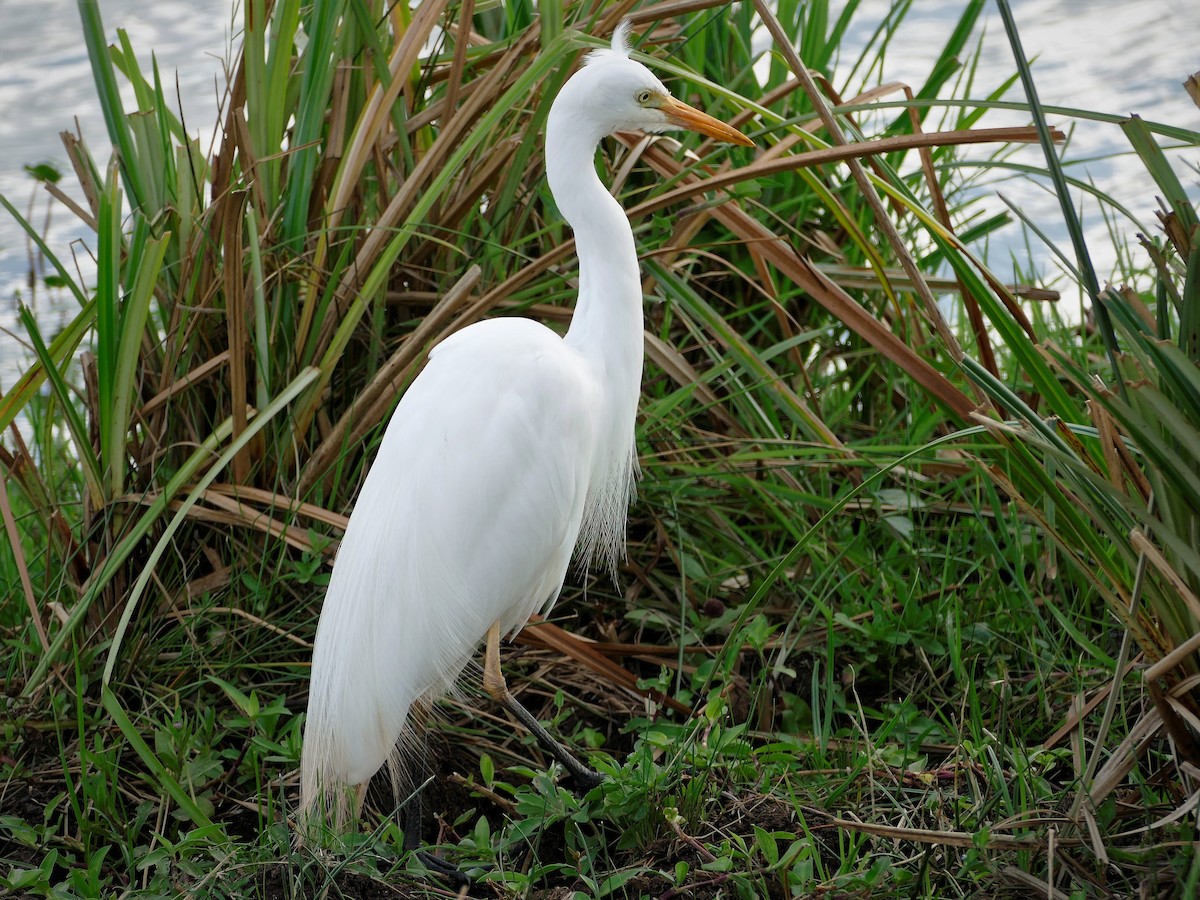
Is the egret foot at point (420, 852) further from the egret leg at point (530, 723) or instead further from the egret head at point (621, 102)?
the egret head at point (621, 102)

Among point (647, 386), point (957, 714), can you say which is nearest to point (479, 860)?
point (957, 714)

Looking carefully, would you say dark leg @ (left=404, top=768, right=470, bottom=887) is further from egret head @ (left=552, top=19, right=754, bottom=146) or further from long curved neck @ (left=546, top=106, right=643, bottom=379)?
egret head @ (left=552, top=19, right=754, bottom=146)

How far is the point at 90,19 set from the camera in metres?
1.95

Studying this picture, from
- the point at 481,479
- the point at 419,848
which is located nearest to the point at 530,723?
the point at 419,848

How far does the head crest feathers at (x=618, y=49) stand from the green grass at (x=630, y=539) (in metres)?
0.09

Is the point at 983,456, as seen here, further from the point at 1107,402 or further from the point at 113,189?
the point at 113,189

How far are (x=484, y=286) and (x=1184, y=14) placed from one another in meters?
3.69

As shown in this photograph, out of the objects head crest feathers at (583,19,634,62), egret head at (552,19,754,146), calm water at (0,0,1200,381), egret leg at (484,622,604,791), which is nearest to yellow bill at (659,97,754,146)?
egret head at (552,19,754,146)

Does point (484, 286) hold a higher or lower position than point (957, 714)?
higher

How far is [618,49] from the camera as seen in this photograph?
1.91m

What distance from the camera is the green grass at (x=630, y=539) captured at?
4.87 ft

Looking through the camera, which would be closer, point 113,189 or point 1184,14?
point 113,189

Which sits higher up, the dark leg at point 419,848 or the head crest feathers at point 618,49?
the head crest feathers at point 618,49

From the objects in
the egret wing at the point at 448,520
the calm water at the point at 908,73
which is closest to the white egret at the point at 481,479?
the egret wing at the point at 448,520
